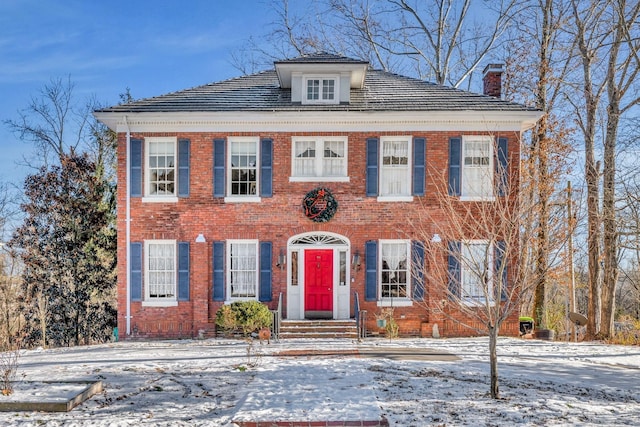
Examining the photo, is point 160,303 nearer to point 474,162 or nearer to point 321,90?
point 321,90

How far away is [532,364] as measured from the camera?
10758 mm

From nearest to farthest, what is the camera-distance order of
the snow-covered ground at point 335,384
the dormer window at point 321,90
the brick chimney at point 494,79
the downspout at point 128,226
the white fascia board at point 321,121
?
the snow-covered ground at point 335,384 < the white fascia board at point 321,121 < the downspout at point 128,226 < the dormer window at point 321,90 < the brick chimney at point 494,79

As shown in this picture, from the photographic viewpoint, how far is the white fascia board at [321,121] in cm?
1390

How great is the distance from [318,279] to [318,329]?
154 centimetres

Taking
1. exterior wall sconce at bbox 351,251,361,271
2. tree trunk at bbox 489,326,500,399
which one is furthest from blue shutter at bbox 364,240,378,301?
tree trunk at bbox 489,326,500,399

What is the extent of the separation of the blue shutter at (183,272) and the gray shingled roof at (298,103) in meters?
4.17

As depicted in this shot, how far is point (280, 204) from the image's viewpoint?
1423 cm

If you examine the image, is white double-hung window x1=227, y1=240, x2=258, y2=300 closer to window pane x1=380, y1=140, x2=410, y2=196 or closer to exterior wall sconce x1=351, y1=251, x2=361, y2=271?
exterior wall sconce x1=351, y1=251, x2=361, y2=271

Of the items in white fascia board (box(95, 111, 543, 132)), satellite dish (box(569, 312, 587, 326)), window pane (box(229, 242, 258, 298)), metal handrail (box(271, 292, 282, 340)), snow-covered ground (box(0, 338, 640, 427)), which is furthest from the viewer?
satellite dish (box(569, 312, 587, 326))

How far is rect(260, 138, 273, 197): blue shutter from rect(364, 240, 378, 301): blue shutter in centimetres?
338

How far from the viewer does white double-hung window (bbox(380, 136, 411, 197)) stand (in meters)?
14.2

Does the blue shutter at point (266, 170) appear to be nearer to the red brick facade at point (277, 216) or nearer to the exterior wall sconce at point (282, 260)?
the red brick facade at point (277, 216)

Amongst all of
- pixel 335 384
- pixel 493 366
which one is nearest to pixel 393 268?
pixel 335 384

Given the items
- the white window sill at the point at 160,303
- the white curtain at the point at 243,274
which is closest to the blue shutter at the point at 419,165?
the white curtain at the point at 243,274
